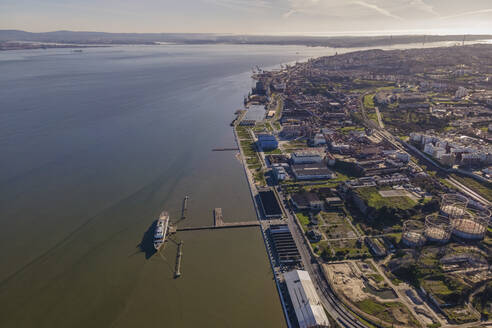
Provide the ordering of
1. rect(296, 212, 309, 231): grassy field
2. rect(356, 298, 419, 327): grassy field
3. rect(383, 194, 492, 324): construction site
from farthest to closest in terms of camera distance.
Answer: rect(296, 212, 309, 231): grassy field < rect(383, 194, 492, 324): construction site < rect(356, 298, 419, 327): grassy field

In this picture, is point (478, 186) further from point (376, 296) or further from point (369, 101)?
point (369, 101)

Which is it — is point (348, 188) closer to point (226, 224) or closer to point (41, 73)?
point (226, 224)

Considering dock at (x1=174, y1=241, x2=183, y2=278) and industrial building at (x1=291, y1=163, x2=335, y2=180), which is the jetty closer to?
dock at (x1=174, y1=241, x2=183, y2=278)

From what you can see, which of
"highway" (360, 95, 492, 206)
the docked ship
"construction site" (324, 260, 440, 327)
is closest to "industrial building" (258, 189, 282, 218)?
"construction site" (324, 260, 440, 327)

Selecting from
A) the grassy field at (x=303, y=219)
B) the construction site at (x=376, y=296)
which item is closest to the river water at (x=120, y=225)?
the grassy field at (x=303, y=219)

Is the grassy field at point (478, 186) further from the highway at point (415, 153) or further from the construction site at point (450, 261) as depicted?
the construction site at point (450, 261)

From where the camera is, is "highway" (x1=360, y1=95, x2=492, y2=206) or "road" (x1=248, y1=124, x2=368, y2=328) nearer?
"road" (x1=248, y1=124, x2=368, y2=328)
